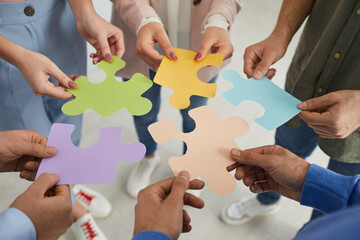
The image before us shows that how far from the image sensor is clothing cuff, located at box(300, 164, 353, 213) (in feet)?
→ 2.22

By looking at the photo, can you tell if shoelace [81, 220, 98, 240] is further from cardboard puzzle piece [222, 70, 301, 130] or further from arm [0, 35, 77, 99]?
cardboard puzzle piece [222, 70, 301, 130]

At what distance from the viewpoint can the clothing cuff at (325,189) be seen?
26.7 inches

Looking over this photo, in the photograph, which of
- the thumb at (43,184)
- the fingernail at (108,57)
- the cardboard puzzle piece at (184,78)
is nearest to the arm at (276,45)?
the cardboard puzzle piece at (184,78)

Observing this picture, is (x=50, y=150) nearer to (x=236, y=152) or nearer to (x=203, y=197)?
(x=236, y=152)

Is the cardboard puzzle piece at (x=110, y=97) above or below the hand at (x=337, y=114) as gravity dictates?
below

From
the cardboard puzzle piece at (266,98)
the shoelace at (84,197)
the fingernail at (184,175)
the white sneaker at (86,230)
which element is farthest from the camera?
the shoelace at (84,197)

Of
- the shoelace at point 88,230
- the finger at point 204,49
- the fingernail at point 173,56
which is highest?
the finger at point 204,49

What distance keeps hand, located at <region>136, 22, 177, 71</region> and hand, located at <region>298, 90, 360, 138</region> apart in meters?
0.48

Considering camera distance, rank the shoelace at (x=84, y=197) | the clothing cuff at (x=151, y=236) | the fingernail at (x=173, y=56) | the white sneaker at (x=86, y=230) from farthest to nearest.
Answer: the shoelace at (x=84, y=197) → the white sneaker at (x=86, y=230) → the fingernail at (x=173, y=56) → the clothing cuff at (x=151, y=236)

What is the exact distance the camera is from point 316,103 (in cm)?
81

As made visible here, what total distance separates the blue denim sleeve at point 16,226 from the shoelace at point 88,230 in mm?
736

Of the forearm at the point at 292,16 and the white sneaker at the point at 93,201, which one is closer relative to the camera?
the forearm at the point at 292,16

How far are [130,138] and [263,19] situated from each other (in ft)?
5.60

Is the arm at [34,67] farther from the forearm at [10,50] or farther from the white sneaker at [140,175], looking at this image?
the white sneaker at [140,175]
